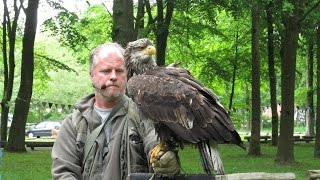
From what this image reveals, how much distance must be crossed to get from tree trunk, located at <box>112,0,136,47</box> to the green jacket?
26.0 feet

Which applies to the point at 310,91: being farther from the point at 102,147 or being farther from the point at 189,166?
the point at 102,147

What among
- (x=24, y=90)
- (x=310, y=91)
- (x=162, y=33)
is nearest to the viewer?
(x=24, y=90)

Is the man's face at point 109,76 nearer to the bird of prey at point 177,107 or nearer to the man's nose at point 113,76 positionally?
the man's nose at point 113,76

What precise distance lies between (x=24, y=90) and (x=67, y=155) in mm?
16172

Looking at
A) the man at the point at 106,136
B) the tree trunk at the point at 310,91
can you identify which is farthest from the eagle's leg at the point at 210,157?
the tree trunk at the point at 310,91

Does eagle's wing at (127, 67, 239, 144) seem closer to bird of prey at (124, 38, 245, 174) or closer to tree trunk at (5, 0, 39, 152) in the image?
bird of prey at (124, 38, 245, 174)

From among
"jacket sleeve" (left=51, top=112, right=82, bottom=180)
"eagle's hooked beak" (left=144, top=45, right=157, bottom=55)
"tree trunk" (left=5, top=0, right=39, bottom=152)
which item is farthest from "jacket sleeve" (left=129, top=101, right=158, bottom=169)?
"tree trunk" (left=5, top=0, right=39, bottom=152)

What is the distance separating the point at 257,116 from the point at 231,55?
10.3 meters

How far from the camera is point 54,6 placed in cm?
2195

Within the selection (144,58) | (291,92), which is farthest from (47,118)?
(144,58)

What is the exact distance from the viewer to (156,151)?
11.5 feet

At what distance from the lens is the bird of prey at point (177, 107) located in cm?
352

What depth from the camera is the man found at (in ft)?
12.5

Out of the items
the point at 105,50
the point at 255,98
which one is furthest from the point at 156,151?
the point at 255,98
